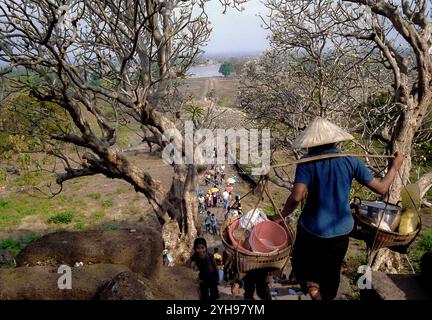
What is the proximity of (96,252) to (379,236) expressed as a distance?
399 centimetres

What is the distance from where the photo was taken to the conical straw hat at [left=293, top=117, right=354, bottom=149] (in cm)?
285

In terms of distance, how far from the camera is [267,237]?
3357 mm

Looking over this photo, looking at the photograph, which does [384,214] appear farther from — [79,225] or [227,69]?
[227,69]

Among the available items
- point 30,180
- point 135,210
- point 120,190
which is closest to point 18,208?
point 120,190

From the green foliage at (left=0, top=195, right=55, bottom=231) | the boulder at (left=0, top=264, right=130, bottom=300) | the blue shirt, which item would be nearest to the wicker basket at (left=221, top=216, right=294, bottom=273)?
the blue shirt

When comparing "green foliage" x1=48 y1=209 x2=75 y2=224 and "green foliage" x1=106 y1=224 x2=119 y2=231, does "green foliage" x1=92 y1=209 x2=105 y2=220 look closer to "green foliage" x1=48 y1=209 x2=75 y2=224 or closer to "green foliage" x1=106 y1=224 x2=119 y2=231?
"green foliage" x1=48 y1=209 x2=75 y2=224

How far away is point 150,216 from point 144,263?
11.4m

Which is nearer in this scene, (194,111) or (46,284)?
(46,284)

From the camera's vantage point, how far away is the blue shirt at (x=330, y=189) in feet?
8.79

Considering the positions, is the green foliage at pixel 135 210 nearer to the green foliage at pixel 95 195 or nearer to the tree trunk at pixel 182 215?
the green foliage at pixel 95 195

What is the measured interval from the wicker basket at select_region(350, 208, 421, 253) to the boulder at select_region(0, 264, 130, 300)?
2851mm

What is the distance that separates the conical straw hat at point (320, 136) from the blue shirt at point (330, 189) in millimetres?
200

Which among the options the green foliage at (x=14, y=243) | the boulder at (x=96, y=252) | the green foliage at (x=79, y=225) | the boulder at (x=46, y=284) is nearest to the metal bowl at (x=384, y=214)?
the boulder at (x=46, y=284)

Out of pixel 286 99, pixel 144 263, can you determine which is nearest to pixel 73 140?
pixel 144 263
